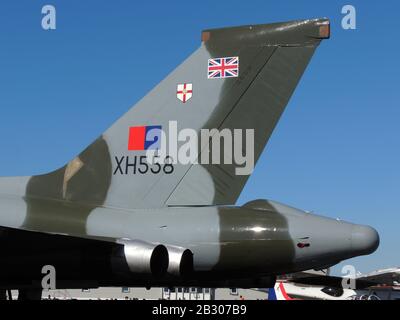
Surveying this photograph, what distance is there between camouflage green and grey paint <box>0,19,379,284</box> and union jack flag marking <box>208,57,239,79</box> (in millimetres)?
106

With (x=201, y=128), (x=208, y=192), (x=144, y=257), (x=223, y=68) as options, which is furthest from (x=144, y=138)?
(x=144, y=257)

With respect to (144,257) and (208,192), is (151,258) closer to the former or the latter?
(144,257)

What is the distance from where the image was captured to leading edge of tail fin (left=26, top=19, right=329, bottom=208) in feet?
30.8

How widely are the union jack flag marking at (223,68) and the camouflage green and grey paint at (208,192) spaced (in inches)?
4.2

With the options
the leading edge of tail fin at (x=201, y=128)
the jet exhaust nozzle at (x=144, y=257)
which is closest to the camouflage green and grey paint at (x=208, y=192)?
the leading edge of tail fin at (x=201, y=128)

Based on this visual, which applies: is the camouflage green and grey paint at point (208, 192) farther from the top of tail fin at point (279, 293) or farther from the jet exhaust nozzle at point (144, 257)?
the top of tail fin at point (279, 293)

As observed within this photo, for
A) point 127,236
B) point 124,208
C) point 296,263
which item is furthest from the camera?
point 124,208

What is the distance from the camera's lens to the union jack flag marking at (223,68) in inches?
389

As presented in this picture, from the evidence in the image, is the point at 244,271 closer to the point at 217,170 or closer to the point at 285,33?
the point at 217,170

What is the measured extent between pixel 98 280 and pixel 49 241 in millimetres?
859

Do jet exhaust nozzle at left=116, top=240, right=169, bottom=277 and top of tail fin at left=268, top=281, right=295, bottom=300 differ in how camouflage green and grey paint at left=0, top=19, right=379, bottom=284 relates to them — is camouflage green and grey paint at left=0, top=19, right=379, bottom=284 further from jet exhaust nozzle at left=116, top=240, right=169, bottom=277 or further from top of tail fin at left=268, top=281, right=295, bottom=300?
top of tail fin at left=268, top=281, right=295, bottom=300

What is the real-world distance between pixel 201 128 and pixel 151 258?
2.69 metres
